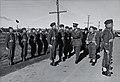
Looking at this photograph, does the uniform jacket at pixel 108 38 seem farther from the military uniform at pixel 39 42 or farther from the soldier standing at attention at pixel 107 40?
the military uniform at pixel 39 42

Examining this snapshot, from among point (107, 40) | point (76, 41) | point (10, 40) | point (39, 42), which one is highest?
point (107, 40)

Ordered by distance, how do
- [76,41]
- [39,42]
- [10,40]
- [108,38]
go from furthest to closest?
[39,42], [76,41], [10,40], [108,38]

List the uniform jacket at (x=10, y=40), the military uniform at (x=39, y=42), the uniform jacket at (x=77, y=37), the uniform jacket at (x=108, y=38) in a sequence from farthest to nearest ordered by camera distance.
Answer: the military uniform at (x=39, y=42), the uniform jacket at (x=77, y=37), the uniform jacket at (x=10, y=40), the uniform jacket at (x=108, y=38)

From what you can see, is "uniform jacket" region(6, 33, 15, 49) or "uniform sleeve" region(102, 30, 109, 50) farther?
"uniform jacket" region(6, 33, 15, 49)

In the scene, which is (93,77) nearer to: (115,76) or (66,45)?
(115,76)

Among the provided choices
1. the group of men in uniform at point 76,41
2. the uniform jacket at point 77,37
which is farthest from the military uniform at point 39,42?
the uniform jacket at point 77,37

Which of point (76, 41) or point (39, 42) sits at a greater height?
point (76, 41)

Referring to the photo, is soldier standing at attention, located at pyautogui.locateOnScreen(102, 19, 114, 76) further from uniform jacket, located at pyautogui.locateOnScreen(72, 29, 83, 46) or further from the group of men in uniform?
uniform jacket, located at pyautogui.locateOnScreen(72, 29, 83, 46)

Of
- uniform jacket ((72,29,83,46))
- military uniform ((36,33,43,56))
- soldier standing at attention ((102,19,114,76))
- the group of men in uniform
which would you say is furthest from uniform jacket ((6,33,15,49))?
military uniform ((36,33,43,56))

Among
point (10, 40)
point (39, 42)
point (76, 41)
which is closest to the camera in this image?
point (10, 40)

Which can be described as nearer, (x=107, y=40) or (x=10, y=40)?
(x=107, y=40)

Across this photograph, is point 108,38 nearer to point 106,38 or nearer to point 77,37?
point 106,38

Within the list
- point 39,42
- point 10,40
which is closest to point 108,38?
point 10,40

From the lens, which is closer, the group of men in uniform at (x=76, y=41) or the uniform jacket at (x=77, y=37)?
the group of men in uniform at (x=76, y=41)
